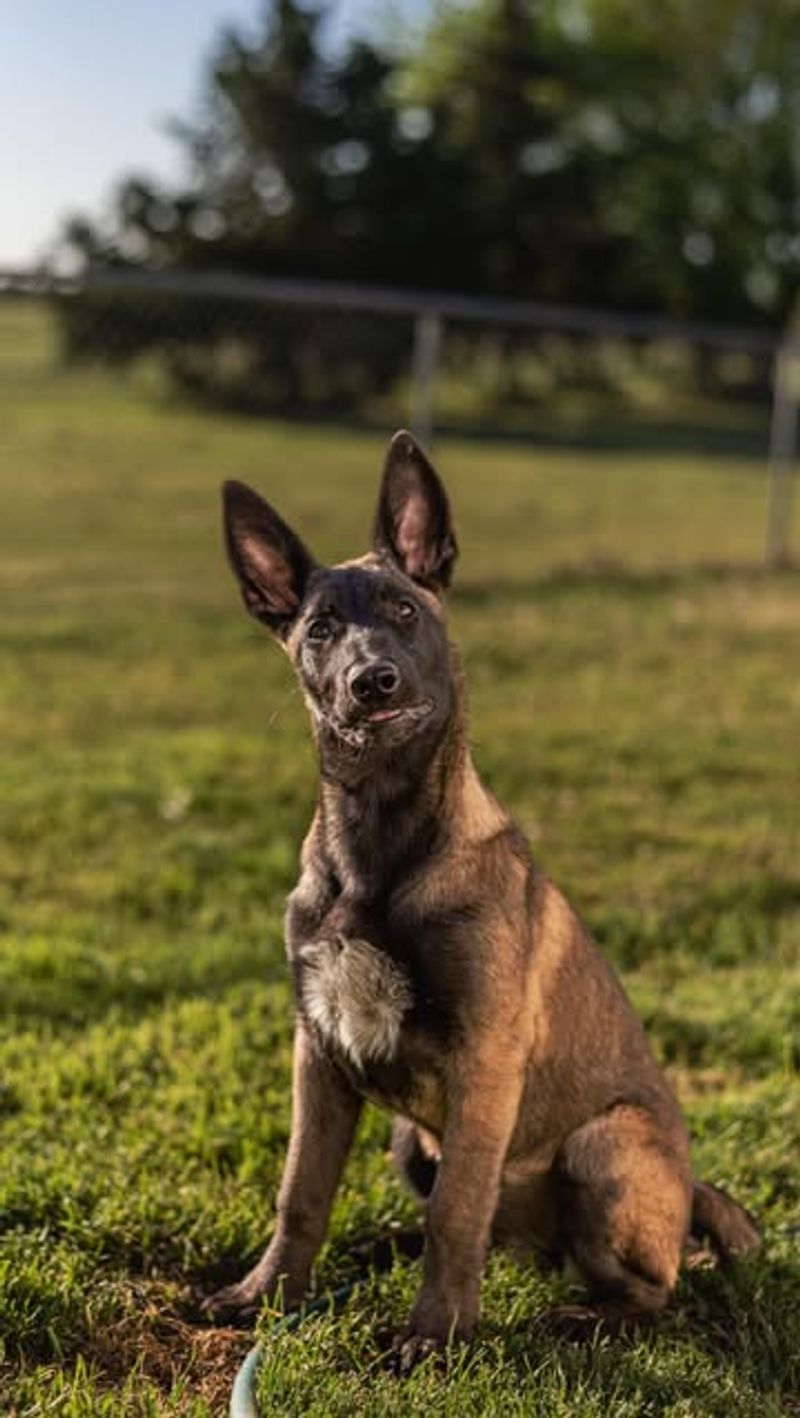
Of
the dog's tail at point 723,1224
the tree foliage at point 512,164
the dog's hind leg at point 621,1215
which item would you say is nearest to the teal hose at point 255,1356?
the dog's hind leg at point 621,1215

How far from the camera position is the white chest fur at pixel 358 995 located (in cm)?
299

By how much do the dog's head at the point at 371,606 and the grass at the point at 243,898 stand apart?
0.54 meters

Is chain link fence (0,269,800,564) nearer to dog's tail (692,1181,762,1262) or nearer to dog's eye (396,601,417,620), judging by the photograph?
dog's eye (396,601,417,620)

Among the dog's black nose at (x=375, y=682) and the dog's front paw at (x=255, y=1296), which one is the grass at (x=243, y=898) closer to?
the dog's front paw at (x=255, y=1296)

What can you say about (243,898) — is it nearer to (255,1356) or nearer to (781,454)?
(255,1356)

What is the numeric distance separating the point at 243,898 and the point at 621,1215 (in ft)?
9.55

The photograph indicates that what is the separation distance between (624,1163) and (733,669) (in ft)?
24.4

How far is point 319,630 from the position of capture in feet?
10.2

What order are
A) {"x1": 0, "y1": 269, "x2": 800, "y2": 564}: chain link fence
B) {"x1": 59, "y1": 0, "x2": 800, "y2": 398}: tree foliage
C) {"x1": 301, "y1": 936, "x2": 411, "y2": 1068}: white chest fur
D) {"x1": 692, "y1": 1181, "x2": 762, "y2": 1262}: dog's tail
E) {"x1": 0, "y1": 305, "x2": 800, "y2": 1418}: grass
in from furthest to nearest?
{"x1": 59, "y1": 0, "x2": 800, "y2": 398}: tree foliage → {"x1": 0, "y1": 269, "x2": 800, "y2": 564}: chain link fence → {"x1": 692, "y1": 1181, "x2": 762, "y2": 1262}: dog's tail → {"x1": 0, "y1": 305, "x2": 800, "y2": 1418}: grass → {"x1": 301, "y1": 936, "x2": 411, "y2": 1068}: white chest fur

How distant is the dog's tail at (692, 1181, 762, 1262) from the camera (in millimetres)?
3512

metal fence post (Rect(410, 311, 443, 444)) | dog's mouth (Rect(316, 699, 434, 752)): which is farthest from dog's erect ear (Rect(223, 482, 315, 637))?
metal fence post (Rect(410, 311, 443, 444))

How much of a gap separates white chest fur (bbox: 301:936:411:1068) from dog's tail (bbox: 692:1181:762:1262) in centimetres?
90

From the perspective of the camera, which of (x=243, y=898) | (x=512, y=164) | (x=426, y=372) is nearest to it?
(x=243, y=898)

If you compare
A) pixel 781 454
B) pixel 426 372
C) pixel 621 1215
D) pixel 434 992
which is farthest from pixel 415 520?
pixel 781 454
